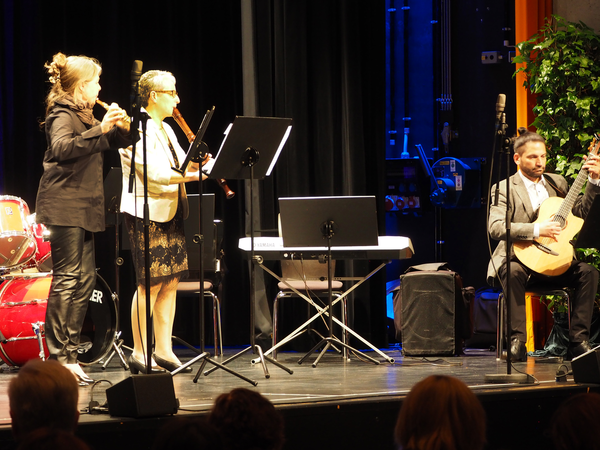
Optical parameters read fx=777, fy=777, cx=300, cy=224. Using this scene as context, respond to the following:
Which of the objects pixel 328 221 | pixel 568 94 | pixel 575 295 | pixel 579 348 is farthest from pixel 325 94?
pixel 579 348

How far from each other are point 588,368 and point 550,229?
1330 millimetres

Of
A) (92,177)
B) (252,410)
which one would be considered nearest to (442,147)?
(92,177)

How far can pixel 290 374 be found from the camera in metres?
4.39

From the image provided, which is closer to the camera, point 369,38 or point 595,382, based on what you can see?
point 595,382

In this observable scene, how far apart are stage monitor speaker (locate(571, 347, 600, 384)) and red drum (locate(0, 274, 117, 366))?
298 cm

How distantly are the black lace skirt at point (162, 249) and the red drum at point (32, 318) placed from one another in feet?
3.86

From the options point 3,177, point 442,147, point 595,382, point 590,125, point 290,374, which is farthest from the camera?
point 442,147

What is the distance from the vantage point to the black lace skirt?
412cm

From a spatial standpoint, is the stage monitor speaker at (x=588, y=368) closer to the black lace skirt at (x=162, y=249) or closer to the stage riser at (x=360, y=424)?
the stage riser at (x=360, y=424)

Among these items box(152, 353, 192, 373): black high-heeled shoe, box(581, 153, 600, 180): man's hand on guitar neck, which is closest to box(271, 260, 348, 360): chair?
box(152, 353, 192, 373): black high-heeled shoe

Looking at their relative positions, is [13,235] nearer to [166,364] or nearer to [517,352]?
[166,364]

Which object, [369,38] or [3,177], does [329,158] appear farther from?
[3,177]

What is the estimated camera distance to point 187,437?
5.76ft

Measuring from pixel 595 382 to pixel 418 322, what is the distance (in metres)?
1.81
